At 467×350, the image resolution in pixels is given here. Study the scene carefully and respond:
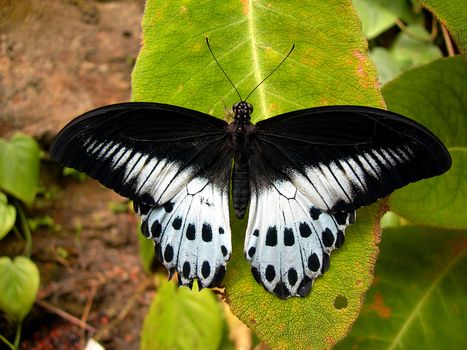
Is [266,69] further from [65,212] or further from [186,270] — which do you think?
[65,212]

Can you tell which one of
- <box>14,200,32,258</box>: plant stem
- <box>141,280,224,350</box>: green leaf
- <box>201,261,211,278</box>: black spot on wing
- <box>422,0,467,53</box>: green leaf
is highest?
<box>422,0,467,53</box>: green leaf

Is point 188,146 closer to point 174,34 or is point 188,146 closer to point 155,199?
point 155,199

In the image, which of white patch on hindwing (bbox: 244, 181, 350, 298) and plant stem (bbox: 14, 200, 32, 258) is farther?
plant stem (bbox: 14, 200, 32, 258)

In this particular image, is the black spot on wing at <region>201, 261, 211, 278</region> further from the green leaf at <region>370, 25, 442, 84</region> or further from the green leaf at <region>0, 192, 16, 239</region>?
the green leaf at <region>370, 25, 442, 84</region>

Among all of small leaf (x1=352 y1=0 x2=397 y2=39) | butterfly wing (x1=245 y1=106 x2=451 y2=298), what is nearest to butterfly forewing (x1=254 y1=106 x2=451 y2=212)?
butterfly wing (x1=245 y1=106 x2=451 y2=298)

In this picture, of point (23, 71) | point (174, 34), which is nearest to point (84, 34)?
point (23, 71)

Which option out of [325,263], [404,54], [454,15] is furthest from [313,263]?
[404,54]
